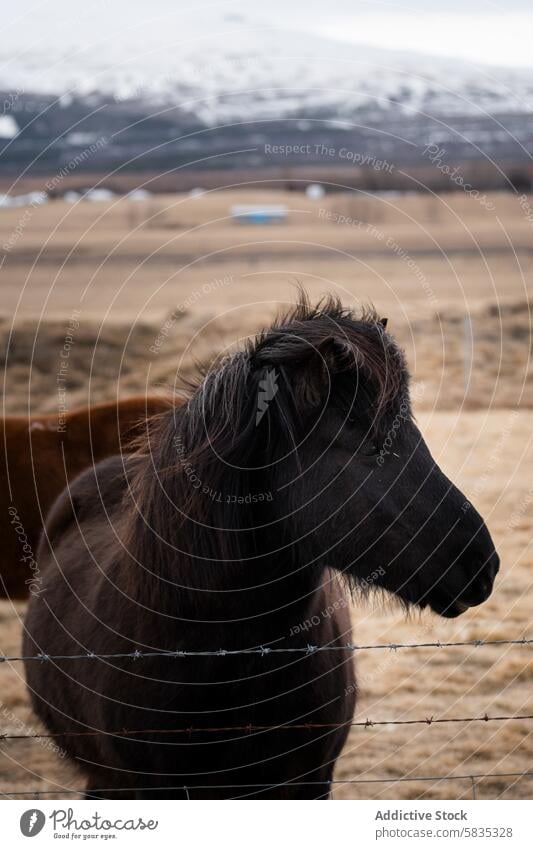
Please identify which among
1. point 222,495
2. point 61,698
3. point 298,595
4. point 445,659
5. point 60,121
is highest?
point 60,121

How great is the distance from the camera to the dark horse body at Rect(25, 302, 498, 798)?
8.95 ft

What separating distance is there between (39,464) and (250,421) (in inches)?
166

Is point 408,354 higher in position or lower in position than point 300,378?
higher

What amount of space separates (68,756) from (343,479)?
81.4 inches

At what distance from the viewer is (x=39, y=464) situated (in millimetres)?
6625

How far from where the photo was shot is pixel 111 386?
14.9 meters

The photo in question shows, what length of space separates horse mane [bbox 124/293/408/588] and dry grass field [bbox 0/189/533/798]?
66 centimetres

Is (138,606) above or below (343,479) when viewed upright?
below

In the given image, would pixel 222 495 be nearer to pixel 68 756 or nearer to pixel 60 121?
pixel 68 756

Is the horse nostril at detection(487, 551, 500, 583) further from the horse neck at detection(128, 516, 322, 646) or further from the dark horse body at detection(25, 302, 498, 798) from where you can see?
the horse neck at detection(128, 516, 322, 646)

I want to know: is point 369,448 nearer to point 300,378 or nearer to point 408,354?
point 300,378

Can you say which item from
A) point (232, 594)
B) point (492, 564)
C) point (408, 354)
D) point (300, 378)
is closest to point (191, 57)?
point (408, 354)

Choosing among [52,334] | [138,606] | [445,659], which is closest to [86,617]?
[138,606]
